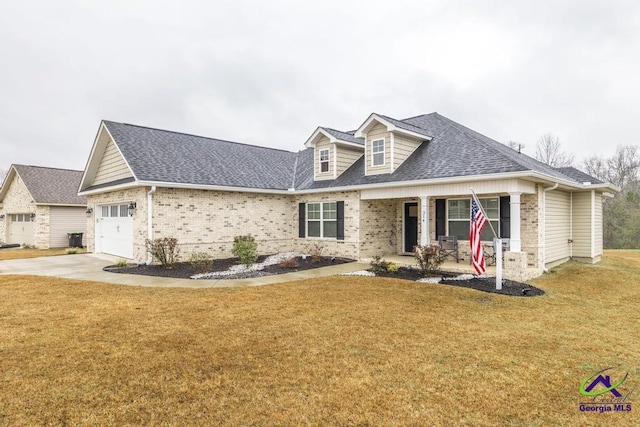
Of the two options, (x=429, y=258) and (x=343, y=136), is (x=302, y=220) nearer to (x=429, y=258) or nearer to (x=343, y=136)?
(x=343, y=136)

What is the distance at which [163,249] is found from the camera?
11922 mm

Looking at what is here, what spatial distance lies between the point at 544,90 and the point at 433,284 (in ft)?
68.5

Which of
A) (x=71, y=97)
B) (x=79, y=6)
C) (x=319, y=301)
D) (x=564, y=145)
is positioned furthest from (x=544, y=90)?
(x=71, y=97)

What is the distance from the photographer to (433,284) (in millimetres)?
9086

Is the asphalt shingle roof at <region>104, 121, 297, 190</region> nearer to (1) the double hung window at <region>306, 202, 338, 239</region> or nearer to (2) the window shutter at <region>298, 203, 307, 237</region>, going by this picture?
(2) the window shutter at <region>298, 203, 307, 237</region>

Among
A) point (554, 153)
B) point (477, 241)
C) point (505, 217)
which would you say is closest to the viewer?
point (477, 241)

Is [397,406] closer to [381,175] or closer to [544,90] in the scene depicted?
[381,175]

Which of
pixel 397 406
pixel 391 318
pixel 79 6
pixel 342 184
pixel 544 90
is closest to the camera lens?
pixel 397 406

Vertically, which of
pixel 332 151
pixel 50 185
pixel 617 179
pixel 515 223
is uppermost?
pixel 617 179

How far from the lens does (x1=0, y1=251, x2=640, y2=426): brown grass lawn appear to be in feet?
10.8

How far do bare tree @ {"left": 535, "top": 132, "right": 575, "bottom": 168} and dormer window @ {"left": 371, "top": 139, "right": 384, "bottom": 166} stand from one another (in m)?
28.0

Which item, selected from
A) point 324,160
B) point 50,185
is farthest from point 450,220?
point 50,185

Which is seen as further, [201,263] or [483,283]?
[201,263]

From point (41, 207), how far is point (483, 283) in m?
24.5
